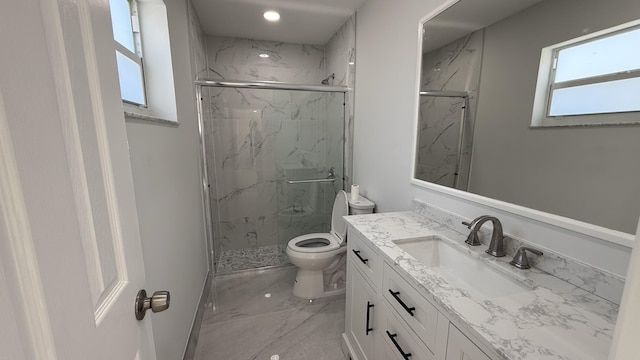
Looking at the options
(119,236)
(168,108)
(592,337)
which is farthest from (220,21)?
(592,337)

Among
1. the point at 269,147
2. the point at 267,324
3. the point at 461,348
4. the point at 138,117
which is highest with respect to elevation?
the point at 138,117

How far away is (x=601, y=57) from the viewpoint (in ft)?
2.70

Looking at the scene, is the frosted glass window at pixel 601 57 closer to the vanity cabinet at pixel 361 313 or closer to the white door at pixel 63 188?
the vanity cabinet at pixel 361 313

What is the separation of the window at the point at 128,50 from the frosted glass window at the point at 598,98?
1.73 m

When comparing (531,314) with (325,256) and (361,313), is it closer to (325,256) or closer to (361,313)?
(361,313)

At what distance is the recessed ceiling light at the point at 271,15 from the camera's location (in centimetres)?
227

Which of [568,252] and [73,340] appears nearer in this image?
[73,340]

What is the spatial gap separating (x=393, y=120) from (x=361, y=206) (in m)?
0.71

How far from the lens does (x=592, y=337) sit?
66cm

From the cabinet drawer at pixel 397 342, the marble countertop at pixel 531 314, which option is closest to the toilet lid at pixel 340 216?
the cabinet drawer at pixel 397 342

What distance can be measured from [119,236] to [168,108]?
121 cm

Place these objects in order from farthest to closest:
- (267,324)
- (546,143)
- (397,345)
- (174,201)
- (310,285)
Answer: (310,285) < (267,324) < (174,201) < (397,345) < (546,143)

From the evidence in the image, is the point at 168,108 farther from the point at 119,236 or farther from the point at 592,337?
the point at 592,337

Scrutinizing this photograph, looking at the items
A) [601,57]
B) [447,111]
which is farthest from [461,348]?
[447,111]
